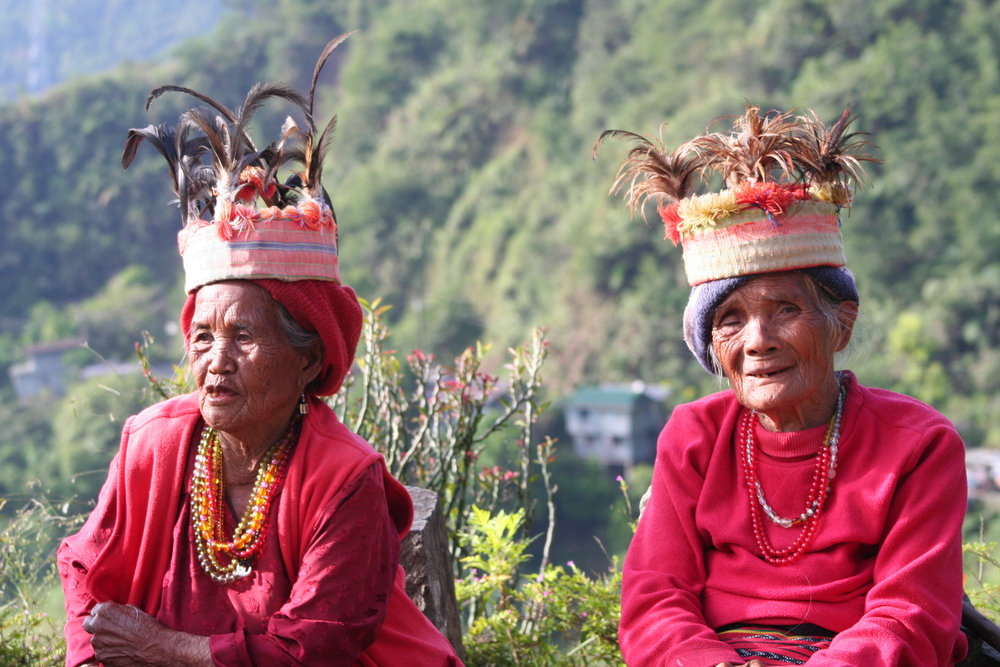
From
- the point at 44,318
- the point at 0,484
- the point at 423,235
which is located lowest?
the point at 0,484

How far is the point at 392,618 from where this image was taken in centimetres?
257

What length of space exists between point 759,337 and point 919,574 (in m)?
0.66

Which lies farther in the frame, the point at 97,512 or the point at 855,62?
the point at 855,62

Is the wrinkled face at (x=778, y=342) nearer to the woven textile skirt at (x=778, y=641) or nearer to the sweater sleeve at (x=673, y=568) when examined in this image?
the sweater sleeve at (x=673, y=568)

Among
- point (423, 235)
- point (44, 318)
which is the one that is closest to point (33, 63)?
point (44, 318)

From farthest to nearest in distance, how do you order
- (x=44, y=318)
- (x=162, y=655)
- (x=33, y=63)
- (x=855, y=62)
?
(x=33, y=63) < (x=44, y=318) < (x=855, y=62) < (x=162, y=655)

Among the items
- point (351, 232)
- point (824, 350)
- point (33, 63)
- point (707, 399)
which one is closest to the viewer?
point (824, 350)

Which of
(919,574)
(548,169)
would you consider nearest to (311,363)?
(919,574)

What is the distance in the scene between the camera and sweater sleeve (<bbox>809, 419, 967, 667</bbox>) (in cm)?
222

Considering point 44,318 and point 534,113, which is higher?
point 534,113

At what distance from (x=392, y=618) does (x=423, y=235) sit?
49764 millimetres

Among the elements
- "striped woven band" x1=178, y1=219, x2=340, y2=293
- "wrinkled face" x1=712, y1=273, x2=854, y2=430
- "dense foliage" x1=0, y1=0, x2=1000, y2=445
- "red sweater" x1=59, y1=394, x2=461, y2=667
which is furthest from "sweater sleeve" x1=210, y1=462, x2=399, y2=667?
"dense foliage" x1=0, y1=0, x2=1000, y2=445

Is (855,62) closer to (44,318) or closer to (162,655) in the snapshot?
(44,318)

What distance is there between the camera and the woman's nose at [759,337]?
246cm
